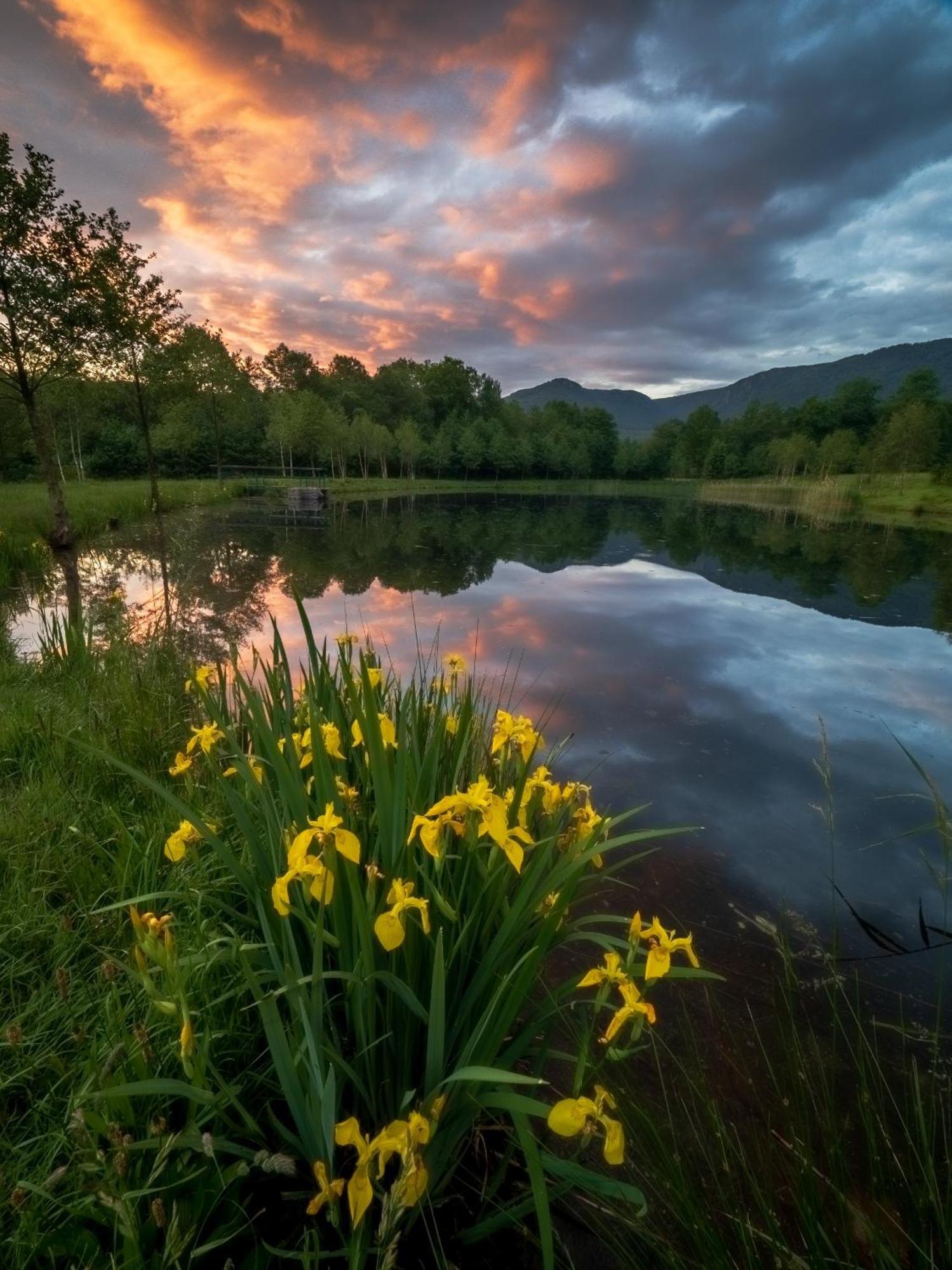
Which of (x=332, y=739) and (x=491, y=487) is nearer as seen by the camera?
(x=332, y=739)

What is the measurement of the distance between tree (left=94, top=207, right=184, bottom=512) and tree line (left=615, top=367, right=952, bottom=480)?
1767 inches

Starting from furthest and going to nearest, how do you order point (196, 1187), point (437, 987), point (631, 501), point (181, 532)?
point (631, 501) < point (181, 532) < point (196, 1187) < point (437, 987)

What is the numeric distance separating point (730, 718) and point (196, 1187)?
5.48 meters

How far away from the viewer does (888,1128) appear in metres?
1.95

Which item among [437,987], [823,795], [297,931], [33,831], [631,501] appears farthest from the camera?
[631,501]

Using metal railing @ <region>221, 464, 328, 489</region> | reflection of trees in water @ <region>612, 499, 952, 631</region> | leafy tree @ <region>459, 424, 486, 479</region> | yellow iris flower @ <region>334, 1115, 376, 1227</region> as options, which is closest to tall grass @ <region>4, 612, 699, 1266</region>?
yellow iris flower @ <region>334, 1115, 376, 1227</region>

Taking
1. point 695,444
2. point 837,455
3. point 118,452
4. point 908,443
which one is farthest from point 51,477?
point 695,444

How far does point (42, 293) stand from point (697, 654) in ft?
50.1

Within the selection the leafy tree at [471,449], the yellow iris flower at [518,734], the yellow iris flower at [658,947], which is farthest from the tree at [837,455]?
the yellow iris flower at [658,947]

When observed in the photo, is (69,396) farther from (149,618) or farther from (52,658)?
(52,658)

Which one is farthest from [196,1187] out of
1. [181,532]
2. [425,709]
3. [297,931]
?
[181,532]

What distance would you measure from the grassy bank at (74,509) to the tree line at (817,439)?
4597 centimetres

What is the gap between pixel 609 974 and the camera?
1277mm

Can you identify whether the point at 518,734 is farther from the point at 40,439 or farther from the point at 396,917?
the point at 40,439
